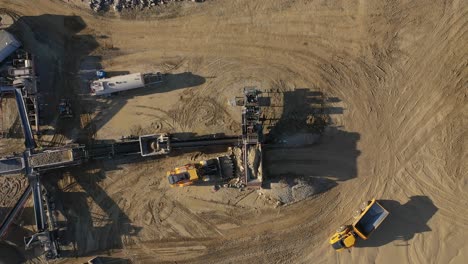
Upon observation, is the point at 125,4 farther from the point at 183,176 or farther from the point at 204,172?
the point at 204,172

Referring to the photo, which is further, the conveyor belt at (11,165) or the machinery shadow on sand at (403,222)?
the machinery shadow on sand at (403,222)

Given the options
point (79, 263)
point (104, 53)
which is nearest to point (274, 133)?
point (104, 53)

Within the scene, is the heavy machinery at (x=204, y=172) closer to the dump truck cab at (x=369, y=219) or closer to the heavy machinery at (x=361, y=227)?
the heavy machinery at (x=361, y=227)

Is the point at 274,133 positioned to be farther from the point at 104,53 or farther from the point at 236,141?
the point at 104,53

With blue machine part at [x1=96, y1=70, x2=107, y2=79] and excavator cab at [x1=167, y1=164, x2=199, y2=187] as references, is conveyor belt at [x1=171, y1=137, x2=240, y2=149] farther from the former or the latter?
blue machine part at [x1=96, y1=70, x2=107, y2=79]

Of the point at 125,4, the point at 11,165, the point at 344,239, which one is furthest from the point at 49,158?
the point at 344,239

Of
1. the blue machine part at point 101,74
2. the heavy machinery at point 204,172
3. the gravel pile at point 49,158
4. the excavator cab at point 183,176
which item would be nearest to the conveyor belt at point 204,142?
the heavy machinery at point 204,172

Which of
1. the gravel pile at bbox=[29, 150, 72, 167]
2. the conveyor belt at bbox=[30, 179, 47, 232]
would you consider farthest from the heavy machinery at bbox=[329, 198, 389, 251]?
the conveyor belt at bbox=[30, 179, 47, 232]
